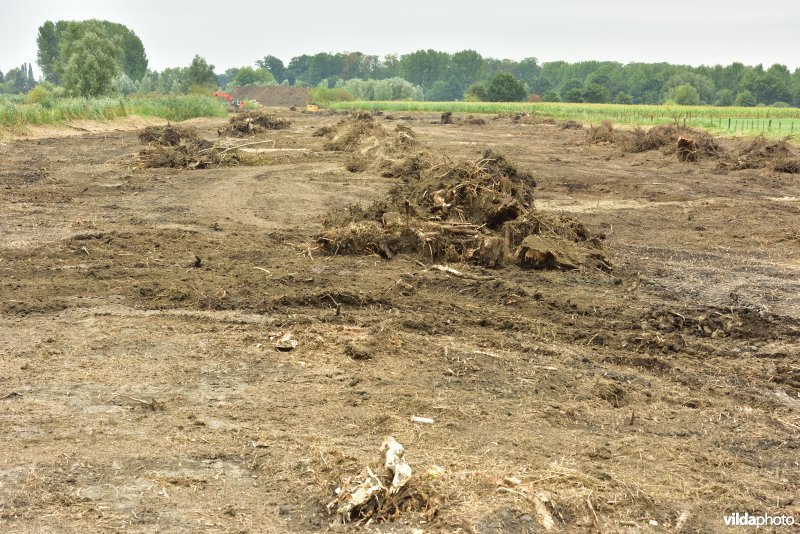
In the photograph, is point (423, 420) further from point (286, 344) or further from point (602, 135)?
point (602, 135)

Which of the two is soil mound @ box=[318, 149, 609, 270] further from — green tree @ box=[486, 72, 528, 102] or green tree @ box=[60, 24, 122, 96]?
green tree @ box=[486, 72, 528, 102]

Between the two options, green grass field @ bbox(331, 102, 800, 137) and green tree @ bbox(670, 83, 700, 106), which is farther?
green tree @ bbox(670, 83, 700, 106)

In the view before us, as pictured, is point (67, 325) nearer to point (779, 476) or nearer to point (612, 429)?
point (612, 429)

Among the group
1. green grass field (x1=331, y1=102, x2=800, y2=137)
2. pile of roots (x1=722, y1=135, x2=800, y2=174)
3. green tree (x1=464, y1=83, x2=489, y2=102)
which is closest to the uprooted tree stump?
pile of roots (x1=722, y1=135, x2=800, y2=174)

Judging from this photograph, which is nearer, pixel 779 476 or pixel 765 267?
pixel 779 476

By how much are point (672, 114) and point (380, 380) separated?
155ft

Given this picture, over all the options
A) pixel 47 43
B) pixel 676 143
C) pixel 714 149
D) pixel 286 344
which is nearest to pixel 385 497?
pixel 286 344

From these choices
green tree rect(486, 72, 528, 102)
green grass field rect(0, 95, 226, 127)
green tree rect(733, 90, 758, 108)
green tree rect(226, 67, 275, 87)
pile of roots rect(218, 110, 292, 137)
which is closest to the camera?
green grass field rect(0, 95, 226, 127)

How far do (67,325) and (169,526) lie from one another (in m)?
4.40

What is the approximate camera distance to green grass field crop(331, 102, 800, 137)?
41062 millimetres

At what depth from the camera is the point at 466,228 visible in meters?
11.0

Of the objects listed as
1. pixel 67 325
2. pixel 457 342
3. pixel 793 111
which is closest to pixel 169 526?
pixel 457 342

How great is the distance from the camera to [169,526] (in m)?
4.16

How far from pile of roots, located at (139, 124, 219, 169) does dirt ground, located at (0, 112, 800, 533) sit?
8.45 meters
